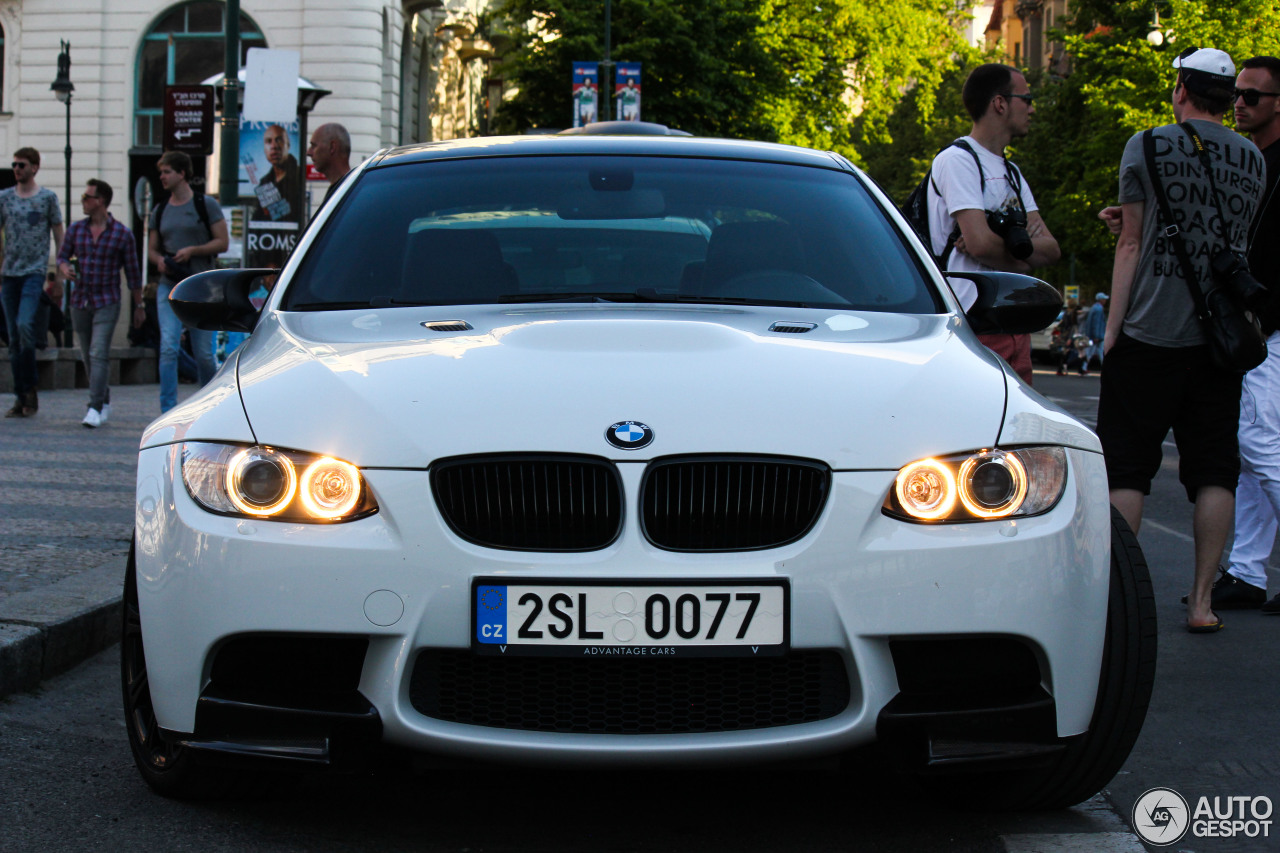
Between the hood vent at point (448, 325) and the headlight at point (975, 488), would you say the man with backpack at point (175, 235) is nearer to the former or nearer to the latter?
the hood vent at point (448, 325)

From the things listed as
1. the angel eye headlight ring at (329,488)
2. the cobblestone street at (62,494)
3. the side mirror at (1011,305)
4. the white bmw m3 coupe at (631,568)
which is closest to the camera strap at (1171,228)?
the side mirror at (1011,305)

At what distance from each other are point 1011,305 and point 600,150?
4.10 feet

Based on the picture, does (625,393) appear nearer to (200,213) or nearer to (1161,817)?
(1161,817)

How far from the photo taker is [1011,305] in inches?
165

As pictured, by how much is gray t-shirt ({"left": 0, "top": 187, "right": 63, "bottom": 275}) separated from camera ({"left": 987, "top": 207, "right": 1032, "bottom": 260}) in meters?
8.74

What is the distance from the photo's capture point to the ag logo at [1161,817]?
3.33m

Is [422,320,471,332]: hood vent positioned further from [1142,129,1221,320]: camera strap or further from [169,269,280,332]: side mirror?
[1142,129,1221,320]: camera strap

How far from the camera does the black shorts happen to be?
216 inches

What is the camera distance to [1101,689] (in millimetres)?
3266

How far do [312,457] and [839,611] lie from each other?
100 cm

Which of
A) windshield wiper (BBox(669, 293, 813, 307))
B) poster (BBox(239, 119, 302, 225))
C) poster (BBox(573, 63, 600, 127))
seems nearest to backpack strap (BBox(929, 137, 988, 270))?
windshield wiper (BBox(669, 293, 813, 307))

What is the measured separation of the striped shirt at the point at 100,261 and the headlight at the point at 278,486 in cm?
953

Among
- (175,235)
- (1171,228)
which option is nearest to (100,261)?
(175,235)

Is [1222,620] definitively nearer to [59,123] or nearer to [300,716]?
[300,716]
